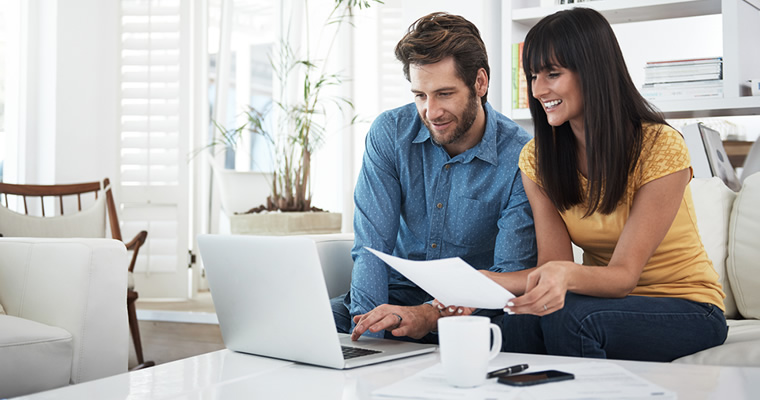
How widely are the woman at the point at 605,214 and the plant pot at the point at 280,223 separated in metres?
1.64

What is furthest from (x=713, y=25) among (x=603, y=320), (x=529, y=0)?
(x=603, y=320)

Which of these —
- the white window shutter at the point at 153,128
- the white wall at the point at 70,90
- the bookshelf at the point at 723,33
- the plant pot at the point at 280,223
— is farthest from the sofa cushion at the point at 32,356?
the white window shutter at the point at 153,128

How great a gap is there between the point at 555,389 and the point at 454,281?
21cm

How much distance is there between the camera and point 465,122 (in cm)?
171

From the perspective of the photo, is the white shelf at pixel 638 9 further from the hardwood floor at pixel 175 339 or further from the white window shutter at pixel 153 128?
the white window shutter at pixel 153 128

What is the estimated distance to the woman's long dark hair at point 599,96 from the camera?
56.3 inches

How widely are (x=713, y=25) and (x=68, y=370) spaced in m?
3.37

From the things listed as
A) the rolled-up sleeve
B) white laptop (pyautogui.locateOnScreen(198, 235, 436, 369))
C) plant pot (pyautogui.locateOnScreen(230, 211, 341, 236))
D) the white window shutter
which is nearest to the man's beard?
the rolled-up sleeve

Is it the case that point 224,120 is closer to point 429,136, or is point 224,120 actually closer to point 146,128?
point 146,128

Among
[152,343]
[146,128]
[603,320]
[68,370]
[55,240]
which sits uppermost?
[146,128]

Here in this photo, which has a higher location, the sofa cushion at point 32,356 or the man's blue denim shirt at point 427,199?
the man's blue denim shirt at point 427,199

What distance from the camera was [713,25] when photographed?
371 centimetres

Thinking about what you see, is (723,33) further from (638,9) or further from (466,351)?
(466,351)

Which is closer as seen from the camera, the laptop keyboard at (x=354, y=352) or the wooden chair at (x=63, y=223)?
the laptop keyboard at (x=354, y=352)
